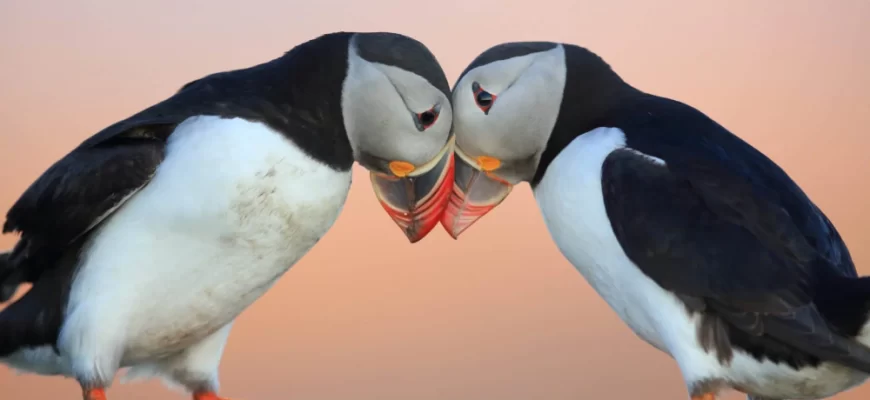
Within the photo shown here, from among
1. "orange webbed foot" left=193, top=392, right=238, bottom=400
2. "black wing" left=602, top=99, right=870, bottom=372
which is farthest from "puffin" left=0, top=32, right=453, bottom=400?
"black wing" left=602, top=99, right=870, bottom=372

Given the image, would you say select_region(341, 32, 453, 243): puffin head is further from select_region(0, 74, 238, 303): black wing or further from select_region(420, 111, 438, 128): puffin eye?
select_region(0, 74, 238, 303): black wing

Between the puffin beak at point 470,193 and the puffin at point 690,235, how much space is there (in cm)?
7

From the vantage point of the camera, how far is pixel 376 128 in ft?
6.99

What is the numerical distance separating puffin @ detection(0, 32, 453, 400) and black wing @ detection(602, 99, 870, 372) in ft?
1.51

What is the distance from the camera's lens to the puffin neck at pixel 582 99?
2.21m

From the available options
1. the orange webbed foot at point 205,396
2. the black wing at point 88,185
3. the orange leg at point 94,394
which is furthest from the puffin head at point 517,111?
the orange leg at point 94,394

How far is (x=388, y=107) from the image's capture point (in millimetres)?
2125

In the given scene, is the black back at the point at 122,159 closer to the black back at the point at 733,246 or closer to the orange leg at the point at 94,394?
the orange leg at the point at 94,394

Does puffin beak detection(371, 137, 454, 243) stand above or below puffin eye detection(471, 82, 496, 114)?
below

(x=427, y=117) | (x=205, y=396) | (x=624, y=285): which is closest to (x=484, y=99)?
(x=427, y=117)

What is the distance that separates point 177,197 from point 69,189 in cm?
23

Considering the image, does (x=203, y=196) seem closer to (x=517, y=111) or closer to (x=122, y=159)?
(x=122, y=159)

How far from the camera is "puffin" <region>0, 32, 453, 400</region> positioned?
1991 mm

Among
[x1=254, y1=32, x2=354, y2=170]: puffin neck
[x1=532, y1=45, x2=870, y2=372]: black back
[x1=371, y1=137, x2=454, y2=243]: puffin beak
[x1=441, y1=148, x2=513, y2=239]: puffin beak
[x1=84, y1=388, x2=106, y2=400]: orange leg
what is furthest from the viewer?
[x1=441, y1=148, x2=513, y2=239]: puffin beak
